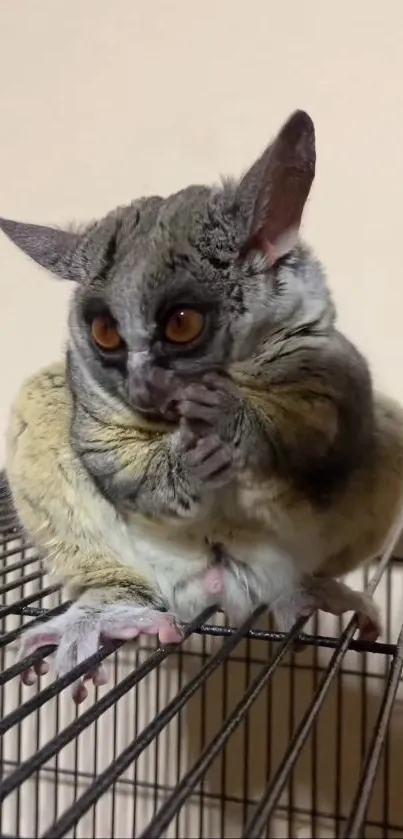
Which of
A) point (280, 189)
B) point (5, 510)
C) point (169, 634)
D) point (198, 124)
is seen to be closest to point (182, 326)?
point (280, 189)

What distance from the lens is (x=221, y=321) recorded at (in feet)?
2.53

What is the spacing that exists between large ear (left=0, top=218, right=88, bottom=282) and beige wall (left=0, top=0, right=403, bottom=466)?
0.61 meters

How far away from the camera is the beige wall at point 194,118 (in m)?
1.36

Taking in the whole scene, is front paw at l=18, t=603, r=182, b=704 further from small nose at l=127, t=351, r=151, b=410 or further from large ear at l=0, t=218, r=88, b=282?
large ear at l=0, t=218, r=88, b=282

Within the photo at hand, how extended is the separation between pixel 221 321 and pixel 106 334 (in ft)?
0.36

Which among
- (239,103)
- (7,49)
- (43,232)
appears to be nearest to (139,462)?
(43,232)

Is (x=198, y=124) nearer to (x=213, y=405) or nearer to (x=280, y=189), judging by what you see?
(x=280, y=189)

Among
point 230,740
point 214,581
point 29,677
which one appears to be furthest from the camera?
point 230,740

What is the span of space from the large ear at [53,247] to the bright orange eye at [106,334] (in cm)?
8

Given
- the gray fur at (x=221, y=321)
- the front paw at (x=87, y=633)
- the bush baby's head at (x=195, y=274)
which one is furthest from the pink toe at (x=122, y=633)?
the bush baby's head at (x=195, y=274)

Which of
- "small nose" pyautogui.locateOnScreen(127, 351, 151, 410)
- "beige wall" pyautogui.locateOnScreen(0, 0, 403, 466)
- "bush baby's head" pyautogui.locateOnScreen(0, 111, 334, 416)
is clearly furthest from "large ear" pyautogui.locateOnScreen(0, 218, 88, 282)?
"beige wall" pyautogui.locateOnScreen(0, 0, 403, 466)

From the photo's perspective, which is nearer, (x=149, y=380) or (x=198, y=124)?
(x=149, y=380)

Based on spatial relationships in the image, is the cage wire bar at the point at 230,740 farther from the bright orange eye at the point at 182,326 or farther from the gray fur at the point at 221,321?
the bright orange eye at the point at 182,326

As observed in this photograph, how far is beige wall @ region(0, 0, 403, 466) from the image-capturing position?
136cm
